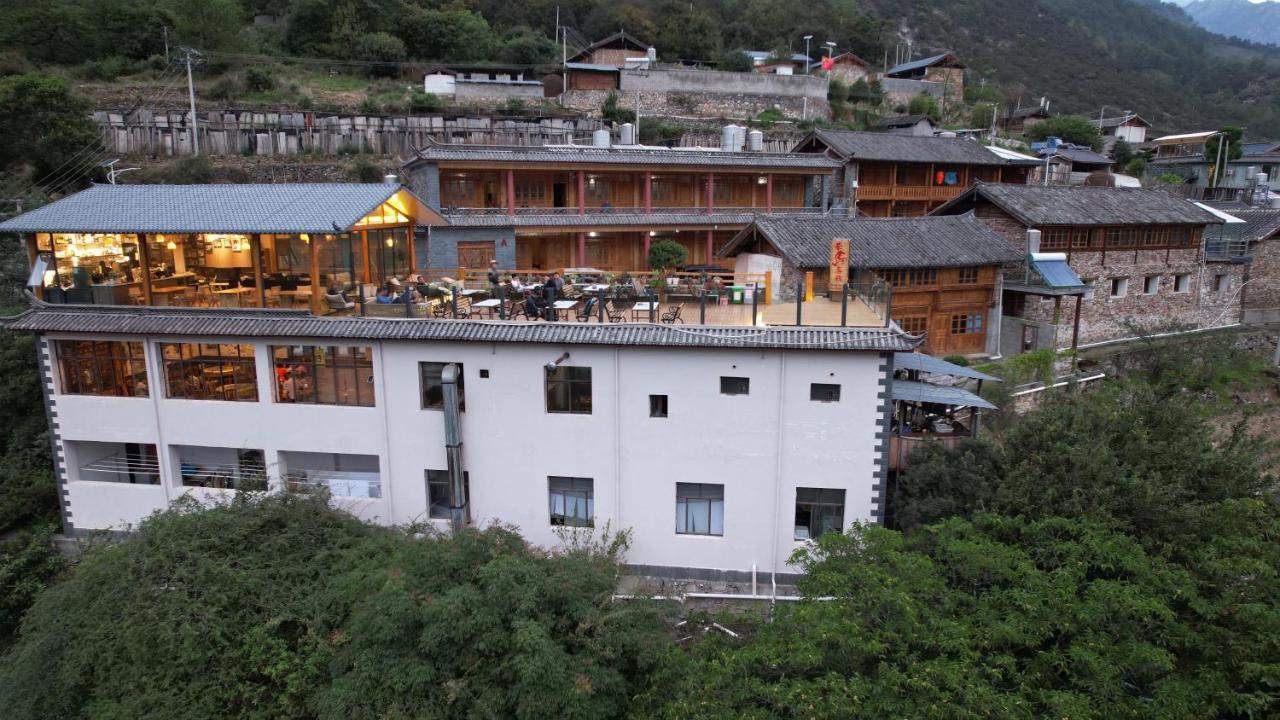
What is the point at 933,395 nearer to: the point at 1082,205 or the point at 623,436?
the point at 623,436

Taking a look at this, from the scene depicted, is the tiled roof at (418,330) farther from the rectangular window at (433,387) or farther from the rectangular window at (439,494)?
the rectangular window at (439,494)

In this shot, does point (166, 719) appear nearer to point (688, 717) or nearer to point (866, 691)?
point (688, 717)

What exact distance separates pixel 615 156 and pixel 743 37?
4613 cm

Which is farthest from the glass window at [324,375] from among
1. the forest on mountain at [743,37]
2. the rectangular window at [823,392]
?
the forest on mountain at [743,37]

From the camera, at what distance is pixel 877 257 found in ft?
80.9

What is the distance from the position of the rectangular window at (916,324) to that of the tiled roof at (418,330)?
35.8 ft

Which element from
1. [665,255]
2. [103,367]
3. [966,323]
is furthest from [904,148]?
[103,367]

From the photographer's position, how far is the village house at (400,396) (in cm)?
1623

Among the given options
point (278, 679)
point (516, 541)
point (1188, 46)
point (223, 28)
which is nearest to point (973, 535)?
point (516, 541)

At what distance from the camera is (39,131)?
3491cm

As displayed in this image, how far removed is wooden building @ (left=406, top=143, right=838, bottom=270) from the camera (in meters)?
29.8

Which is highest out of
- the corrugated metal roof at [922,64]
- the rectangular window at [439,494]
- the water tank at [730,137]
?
the corrugated metal roof at [922,64]

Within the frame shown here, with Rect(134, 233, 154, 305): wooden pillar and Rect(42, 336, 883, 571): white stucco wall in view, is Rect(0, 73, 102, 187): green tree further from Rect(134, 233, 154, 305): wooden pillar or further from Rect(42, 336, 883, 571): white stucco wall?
Rect(42, 336, 883, 571): white stucco wall

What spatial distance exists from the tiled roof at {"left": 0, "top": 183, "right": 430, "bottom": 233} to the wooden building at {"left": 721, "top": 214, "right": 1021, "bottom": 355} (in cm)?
1140
